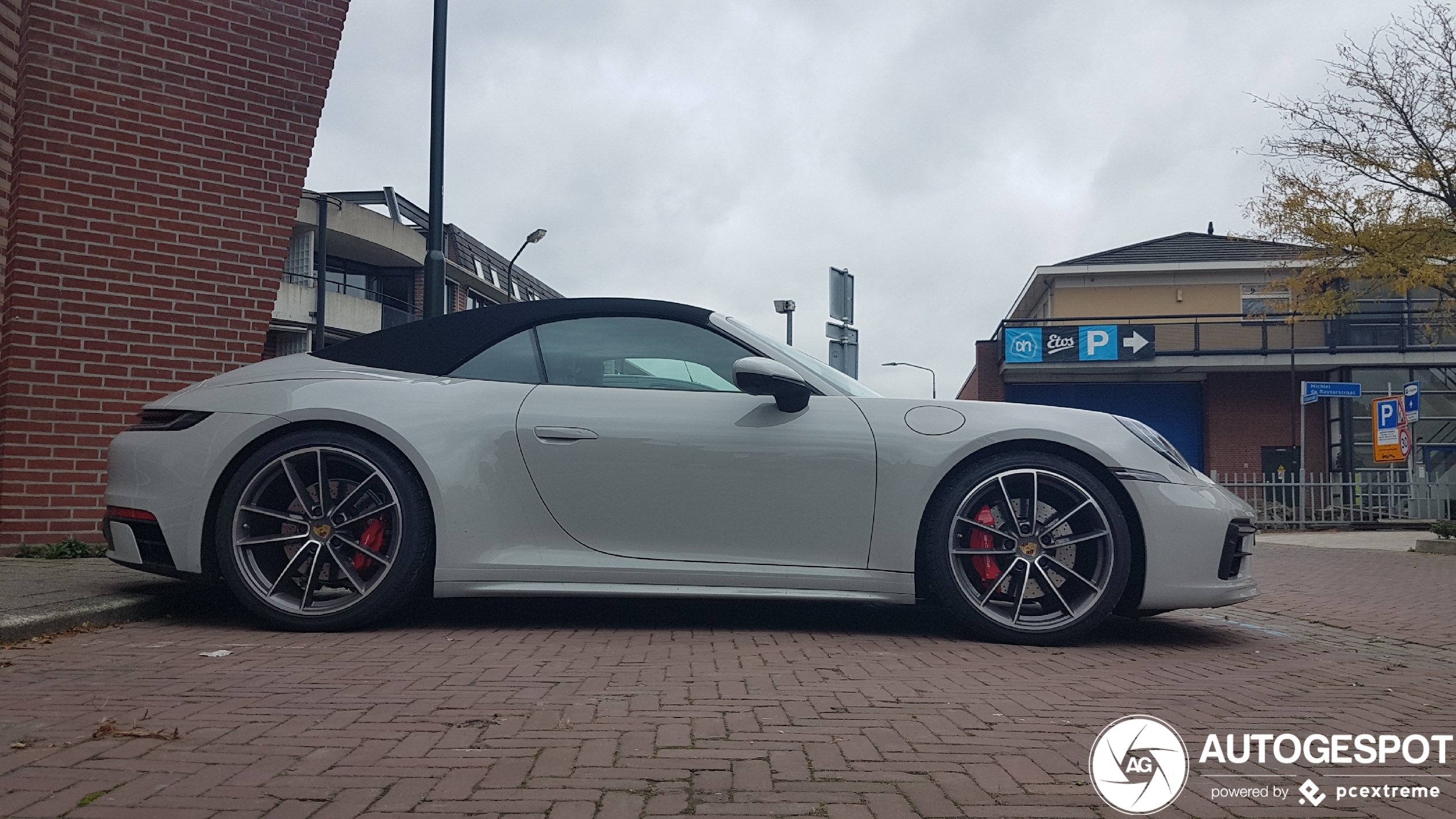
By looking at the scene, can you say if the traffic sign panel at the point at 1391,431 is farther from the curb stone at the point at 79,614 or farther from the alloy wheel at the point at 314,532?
the curb stone at the point at 79,614

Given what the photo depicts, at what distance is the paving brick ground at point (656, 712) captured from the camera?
206 cm

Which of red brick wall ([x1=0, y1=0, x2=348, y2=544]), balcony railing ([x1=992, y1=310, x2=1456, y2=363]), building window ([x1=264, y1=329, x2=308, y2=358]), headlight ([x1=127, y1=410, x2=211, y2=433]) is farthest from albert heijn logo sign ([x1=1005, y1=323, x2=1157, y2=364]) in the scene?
headlight ([x1=127, y1=410, x2=211, y2=433])

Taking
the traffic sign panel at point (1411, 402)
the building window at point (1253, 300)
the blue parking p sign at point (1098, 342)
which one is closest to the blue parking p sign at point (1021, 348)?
the blue parking p sign at point (1098, 342)

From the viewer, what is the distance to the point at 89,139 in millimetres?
5934

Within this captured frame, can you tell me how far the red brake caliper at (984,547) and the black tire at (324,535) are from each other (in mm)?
2086

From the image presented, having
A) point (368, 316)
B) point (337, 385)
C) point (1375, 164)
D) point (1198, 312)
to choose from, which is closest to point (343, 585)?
point (337, 385)

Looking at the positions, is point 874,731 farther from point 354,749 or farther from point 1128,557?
point 1128,557

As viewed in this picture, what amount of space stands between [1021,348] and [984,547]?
88.7 feet

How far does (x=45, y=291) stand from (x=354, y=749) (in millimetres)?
4758

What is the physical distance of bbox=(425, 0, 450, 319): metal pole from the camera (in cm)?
761

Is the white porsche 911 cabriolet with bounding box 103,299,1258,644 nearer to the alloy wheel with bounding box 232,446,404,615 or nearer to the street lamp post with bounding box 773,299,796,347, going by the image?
the alloy wheel with bounding box 232,446,404,615

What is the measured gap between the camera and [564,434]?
397 cm

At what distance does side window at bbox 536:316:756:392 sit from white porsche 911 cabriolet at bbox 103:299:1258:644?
14cm

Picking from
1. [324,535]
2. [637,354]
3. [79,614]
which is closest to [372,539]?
[324,535]
